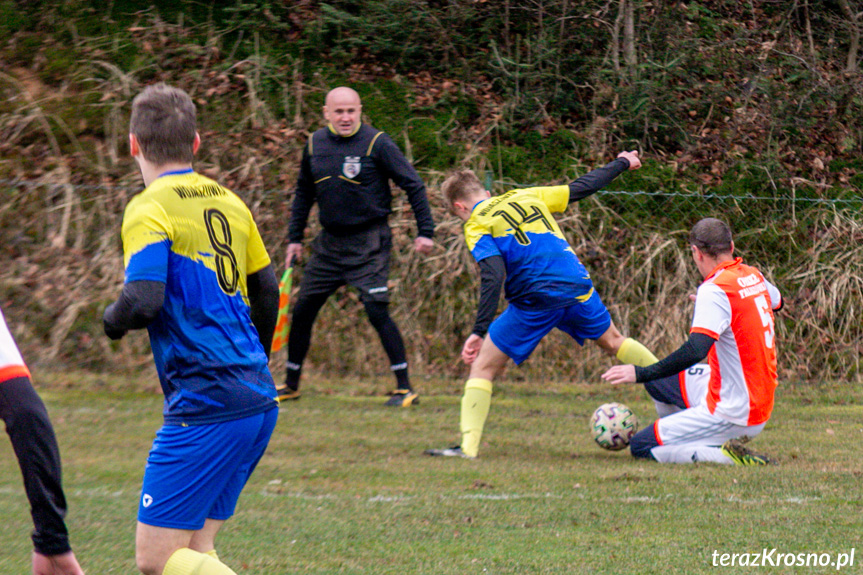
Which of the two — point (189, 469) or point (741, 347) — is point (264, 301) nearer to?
point (189, 469)

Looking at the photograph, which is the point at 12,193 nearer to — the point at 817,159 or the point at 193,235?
the point at 193,235

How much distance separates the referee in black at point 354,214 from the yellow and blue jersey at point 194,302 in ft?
15.6

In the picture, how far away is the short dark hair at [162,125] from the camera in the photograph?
2875 mm

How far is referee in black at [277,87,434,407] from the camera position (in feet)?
25.7

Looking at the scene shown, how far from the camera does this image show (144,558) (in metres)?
2.88

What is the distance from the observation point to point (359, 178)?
7.85 meters

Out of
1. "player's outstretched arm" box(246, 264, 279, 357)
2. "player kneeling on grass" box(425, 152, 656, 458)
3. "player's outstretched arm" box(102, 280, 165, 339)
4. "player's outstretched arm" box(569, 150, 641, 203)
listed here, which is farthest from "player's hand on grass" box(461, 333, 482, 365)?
"player's outstretched arm" box(102, 280, 165, 339)

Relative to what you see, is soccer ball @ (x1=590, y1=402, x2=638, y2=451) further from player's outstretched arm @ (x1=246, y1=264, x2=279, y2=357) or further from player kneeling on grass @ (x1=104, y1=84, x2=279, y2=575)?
player kneeling on grass @ (x1=104, y1=84, x2=279, y2=575)

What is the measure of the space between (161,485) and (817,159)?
1125 cm

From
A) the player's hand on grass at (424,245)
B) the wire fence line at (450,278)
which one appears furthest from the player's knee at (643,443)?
the wire fence line at (450,278)

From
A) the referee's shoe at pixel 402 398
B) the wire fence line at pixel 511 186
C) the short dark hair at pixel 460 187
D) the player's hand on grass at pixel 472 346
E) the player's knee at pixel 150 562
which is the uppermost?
the wire fence line at pixel 511 186

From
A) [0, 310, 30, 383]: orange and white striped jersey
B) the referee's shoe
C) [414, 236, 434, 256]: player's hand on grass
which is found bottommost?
the referee's shoe

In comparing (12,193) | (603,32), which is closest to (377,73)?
(603,32)

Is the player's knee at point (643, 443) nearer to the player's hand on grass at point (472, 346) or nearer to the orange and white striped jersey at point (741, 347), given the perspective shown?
the orange and white striped jersey at point (741, 347)
